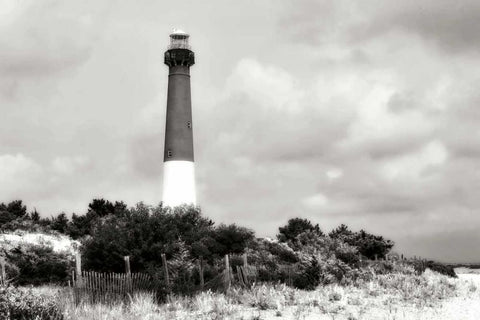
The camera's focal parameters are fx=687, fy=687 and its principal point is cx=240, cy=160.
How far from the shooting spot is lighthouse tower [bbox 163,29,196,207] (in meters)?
50.4

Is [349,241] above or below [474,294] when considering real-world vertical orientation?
above

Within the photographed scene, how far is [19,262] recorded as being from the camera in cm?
3588

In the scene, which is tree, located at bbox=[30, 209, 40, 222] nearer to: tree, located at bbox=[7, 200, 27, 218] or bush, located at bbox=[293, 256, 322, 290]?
tree, located at bbox=[7, 200, 27, 218]

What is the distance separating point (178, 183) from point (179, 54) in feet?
35.0

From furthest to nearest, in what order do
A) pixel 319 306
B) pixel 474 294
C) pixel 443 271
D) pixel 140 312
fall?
1. pixel 443 271
2. pixel 474 294
3. pixel 319 306
4. pixel 140 312

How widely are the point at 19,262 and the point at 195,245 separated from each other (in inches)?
384

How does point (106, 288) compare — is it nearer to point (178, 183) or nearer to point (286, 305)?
point (286, 305)

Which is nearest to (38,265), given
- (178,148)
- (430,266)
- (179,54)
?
(178,148)

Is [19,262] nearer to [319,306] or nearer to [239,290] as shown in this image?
[239,290]

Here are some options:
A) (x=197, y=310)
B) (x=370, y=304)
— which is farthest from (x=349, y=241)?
(x=197, y=310)

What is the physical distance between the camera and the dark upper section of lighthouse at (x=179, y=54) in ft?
176

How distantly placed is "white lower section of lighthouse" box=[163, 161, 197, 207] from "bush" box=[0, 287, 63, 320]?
33964 millimetres

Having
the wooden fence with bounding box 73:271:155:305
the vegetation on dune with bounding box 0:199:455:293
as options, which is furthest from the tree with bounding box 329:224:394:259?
the wooden fence with bounding box 73:271:155:305

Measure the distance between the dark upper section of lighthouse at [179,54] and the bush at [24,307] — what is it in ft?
128
